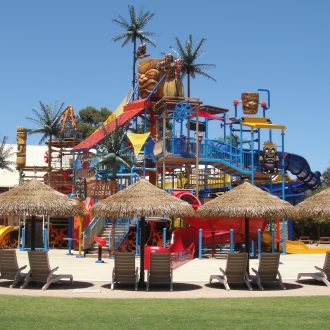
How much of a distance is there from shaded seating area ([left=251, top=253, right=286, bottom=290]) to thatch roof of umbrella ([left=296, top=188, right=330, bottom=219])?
188 centimetres

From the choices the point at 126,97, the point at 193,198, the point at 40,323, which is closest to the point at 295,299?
the point at 40,323

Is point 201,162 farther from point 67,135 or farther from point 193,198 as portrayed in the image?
point 67,135

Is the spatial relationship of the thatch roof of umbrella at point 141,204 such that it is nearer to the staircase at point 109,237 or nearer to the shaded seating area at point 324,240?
the staircase at point 109,237

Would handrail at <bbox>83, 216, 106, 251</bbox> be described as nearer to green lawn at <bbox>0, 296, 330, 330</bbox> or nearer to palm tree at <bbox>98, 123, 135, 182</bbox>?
palm tree at <bbox>98, 123, 135, 182</bbox>

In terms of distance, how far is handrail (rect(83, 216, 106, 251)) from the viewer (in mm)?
25656

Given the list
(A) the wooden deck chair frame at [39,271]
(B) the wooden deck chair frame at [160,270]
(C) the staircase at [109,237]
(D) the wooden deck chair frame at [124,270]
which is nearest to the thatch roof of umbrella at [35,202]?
(A) the wooden deck chair frame at [39,271]

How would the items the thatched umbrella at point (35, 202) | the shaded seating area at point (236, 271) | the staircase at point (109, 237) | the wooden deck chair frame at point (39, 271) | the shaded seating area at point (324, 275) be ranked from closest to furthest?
the wooden deck chair frame at point (39, 271) < the shaded seating area at point (236, 271) < the thatched umbrella at point (35, 202) < the shaded seating area at point (324, 275) < the staircase at point (109, 237)

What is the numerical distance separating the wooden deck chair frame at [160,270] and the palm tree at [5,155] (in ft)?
124

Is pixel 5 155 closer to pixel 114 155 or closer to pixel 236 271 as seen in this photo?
pixel 114 155

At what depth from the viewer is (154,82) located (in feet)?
109

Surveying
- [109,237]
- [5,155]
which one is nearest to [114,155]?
[109,237]

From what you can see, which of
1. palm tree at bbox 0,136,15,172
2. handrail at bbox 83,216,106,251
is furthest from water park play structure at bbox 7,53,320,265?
palm tree at bbox 0,136,15,172

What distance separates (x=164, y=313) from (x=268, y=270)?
4902 mm

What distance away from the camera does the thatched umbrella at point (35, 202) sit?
14.5 meters
